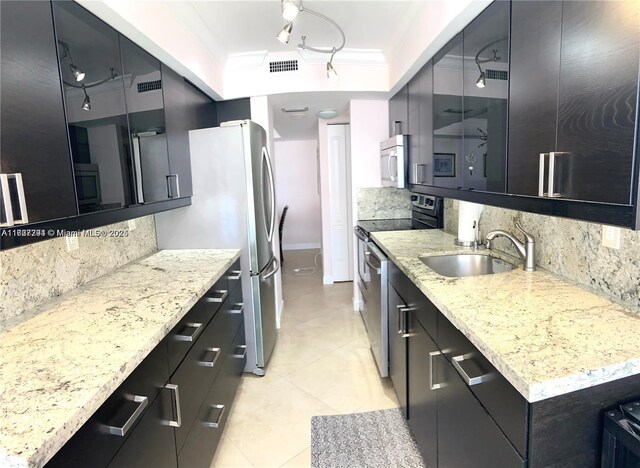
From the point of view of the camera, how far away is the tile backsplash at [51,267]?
4.57ft

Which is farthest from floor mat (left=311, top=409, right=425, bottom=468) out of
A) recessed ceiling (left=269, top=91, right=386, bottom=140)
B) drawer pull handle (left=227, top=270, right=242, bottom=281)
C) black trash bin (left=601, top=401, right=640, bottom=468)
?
recessed ceiling (left=269, top=91, right=386, bottom=140)

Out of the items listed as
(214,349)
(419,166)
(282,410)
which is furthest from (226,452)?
(419,166)

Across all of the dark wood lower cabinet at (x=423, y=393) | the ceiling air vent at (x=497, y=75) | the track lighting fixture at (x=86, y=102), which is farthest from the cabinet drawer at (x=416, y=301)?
the track lighting fixture at (x=86, y=102)

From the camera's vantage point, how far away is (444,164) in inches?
88.2

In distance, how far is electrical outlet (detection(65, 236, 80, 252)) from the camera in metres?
1.72

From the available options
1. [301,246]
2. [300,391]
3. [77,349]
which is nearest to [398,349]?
[300,391]

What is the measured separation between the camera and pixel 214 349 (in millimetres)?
1877

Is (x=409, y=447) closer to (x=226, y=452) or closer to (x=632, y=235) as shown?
(x=226, y=452)

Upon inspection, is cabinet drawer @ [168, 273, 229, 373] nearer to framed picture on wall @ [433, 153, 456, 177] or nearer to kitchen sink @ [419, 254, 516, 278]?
kitchen sink @ [419, 254, 516, 278]

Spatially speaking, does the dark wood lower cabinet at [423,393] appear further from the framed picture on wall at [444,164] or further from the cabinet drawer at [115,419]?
the cabinet drawer at [115,419]

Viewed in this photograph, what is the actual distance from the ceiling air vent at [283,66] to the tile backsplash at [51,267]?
73.0 inches

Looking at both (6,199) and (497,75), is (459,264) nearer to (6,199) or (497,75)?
(497,75)

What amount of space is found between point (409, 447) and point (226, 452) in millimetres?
1005

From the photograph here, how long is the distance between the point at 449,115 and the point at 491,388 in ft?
→ 5.23
